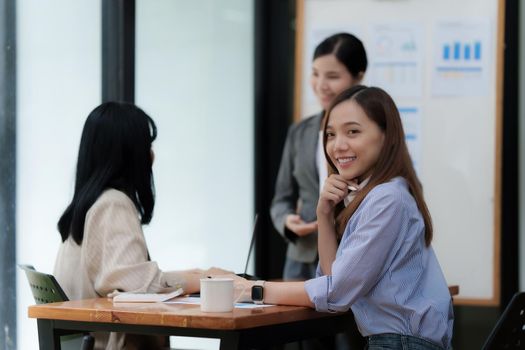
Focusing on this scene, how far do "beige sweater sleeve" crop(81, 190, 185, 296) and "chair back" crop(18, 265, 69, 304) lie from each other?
0.45 ft

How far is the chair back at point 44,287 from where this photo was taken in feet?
8.44

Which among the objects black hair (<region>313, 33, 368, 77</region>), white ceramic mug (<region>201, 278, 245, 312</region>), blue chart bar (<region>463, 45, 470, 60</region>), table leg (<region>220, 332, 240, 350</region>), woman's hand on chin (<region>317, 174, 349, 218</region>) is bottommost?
table leg (<region>220, 332, 240, 350</region>)

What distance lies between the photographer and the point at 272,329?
2326mm

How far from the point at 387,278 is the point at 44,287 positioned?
3.23ft

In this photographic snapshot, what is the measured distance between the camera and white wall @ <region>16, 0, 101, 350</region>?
316 cm

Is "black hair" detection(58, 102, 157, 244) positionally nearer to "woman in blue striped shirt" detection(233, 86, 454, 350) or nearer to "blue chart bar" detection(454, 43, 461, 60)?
"woman in blue striped shirt" detection(233, 86, 454, 350)

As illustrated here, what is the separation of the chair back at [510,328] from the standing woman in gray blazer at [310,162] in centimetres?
151

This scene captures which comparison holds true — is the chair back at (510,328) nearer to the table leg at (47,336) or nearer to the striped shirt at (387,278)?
the striped shirt at (387,278)

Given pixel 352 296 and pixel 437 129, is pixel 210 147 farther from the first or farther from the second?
pixel 352 296

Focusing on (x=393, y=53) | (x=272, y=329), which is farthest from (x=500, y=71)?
(x=272, y=329)

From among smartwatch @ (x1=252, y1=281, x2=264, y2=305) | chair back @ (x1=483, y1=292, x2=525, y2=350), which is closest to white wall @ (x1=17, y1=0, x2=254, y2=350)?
smartwatch @ (x1=252, y1=281, x2=264, y2=305)

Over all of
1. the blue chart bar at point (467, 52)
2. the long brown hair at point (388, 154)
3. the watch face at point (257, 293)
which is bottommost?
the watch face at point (257, 293)

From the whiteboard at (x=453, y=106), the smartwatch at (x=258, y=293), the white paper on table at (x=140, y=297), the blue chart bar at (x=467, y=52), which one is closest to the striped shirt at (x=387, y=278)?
the smartwatch at (x=258, y=293)

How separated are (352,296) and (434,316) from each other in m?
0.23
